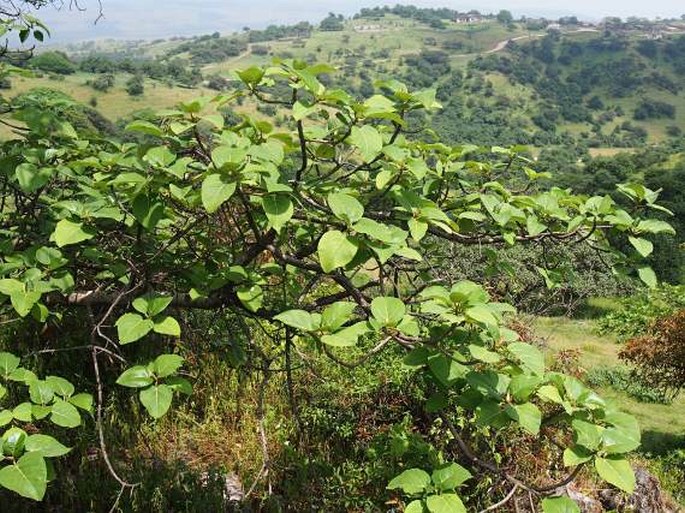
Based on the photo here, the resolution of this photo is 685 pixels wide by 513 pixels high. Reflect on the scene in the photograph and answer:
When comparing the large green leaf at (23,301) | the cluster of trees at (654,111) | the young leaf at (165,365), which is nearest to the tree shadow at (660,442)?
the young leaf at (165,365)

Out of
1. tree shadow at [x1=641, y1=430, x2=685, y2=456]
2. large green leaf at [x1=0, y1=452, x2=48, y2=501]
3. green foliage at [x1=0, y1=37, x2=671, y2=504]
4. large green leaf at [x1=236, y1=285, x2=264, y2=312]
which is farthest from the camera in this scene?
tree shadow at [x1=641, y1=430, x2=685, y2=456]

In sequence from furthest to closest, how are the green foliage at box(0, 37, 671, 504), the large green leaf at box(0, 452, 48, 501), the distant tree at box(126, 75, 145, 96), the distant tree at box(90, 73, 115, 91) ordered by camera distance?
the distant tree at box(126, 75, 145, 96) < the distant tree at box(90, 73, 115, 91) < the green foliage at box(0, 37, 671, 504) < the large green leaf at box(0, 452, 48, 501)

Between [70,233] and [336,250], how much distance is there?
1141mm

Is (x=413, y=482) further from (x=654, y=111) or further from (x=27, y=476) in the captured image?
(x=654, y=111)

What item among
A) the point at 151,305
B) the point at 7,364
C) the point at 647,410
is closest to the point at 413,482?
the point at 151,305

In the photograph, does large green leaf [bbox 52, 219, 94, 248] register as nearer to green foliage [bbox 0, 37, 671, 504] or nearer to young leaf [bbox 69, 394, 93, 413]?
green foliage [bbox 0, 37, 671, 504]

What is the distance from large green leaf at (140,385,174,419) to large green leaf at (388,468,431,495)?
83cm

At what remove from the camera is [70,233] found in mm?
2328

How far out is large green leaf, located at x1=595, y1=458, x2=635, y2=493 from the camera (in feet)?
5.75

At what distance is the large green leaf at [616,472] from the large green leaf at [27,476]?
168 cm

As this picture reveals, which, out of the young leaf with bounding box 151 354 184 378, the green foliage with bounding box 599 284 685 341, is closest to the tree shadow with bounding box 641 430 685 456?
the green foliage with bounding box 599 284 685 341

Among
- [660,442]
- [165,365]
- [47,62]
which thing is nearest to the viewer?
[165,365]

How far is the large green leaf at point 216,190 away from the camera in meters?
1.87

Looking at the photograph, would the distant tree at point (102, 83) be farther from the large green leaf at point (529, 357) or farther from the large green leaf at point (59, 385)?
the large green leaf at point (529, 357)
